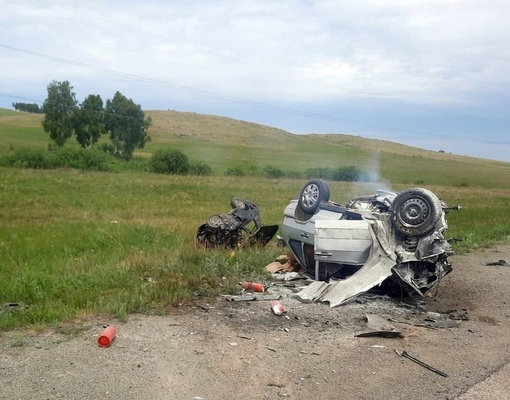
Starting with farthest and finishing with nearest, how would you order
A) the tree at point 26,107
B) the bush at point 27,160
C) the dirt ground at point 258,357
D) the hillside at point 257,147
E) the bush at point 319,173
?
the tree at point 26,107 < the hillside at point 257,147 < the bush at point 319,173 < the bush at point 27,160 < the dirt ground at point 258,357

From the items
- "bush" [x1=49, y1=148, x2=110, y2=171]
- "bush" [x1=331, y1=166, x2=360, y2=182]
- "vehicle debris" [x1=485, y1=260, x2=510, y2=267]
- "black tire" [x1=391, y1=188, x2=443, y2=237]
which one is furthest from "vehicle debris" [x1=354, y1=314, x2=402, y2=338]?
"bush" [x1=49, y1=148, x2=110, y2=171]

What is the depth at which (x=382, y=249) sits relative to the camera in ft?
22.3

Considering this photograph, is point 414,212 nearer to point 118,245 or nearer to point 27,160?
point 118,245

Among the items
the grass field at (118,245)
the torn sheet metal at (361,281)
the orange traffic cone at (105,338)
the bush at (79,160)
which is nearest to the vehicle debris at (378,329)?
the torn sheet metal at (361,281)

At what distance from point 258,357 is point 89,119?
6097 centimetres

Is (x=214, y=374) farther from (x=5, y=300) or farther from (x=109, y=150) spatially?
(x=109, y=150)

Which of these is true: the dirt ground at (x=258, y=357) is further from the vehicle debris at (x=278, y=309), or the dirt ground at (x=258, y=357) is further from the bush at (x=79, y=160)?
the bush at (x=79, y=160)

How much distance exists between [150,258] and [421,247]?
3.58 meters

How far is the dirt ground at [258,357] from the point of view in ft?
13.6

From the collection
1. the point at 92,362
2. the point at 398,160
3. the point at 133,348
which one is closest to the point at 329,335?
the point at 133,348

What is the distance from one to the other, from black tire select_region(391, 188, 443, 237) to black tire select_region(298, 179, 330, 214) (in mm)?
1105

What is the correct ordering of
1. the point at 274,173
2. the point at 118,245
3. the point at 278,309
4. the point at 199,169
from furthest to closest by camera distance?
the point at 274,173, the point at 199,169, the point at 118,245, the point at 278,309

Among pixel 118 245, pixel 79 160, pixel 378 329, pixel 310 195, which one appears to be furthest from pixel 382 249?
pixel 79 160

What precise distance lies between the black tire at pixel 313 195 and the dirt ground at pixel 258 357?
1.73 meters
